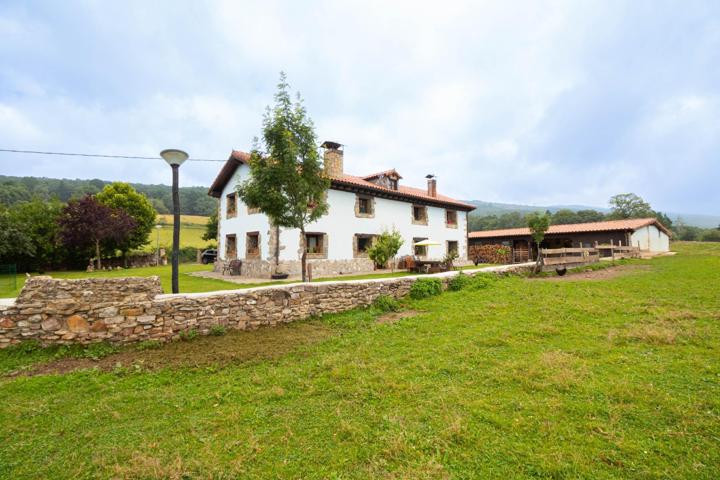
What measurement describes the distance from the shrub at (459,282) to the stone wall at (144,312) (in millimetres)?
4078

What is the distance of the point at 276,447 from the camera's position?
9.48 feet

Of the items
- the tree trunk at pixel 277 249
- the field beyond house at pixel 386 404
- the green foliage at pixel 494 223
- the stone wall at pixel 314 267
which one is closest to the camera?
the field beyond house at pixel 386 404

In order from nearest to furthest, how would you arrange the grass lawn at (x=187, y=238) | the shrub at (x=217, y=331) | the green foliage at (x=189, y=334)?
the green foliage at (x=189, y=334) < the shrub at (x=217, y=331) < the grass lawn at (x=187, y=238)

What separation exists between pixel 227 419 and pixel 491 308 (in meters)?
6.03

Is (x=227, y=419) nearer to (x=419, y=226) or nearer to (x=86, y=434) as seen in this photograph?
(x=86, y=434)

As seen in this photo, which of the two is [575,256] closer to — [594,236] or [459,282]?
[459,282]

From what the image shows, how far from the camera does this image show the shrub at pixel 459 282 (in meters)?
9.60

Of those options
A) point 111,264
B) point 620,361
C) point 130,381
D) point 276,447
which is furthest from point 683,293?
point 111,264


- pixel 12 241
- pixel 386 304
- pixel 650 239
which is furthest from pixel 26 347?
pixel 650 239

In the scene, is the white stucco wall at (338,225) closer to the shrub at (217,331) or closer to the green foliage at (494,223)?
the shrub at (217,331)

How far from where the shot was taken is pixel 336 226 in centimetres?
1767

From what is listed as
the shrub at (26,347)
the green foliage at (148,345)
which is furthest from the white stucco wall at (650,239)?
the shrub at (26,347)

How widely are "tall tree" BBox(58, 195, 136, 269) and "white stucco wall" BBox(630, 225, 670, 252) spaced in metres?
39.1

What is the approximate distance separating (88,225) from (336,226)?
17.9 metres
